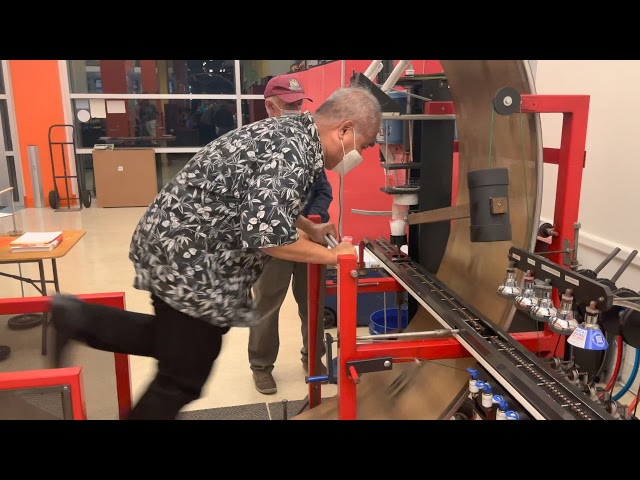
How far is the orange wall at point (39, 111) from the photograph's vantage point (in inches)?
287

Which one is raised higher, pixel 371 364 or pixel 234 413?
pixel 371 364

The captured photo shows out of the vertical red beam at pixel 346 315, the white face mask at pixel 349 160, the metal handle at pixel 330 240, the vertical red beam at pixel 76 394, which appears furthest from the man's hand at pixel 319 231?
the vertical red beam at pixel 76 394

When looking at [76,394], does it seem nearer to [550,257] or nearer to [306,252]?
[306,252]

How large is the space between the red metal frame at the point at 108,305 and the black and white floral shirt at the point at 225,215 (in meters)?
0.31

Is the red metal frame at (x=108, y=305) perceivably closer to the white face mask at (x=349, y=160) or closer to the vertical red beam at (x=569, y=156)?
the white face mask at (x=349, y=160)

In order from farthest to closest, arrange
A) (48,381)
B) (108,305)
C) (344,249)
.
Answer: (108,305) < (344,249) < (48,381)

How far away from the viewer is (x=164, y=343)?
1637mm

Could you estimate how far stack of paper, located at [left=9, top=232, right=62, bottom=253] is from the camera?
2.83 metres

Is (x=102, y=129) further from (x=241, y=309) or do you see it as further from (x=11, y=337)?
(x=241, y=309)

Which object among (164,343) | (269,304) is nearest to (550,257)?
(164,343)

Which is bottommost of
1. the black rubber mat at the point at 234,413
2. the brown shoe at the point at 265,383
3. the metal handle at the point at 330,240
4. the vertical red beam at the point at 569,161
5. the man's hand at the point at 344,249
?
the black rubber mat at the point at 234,413

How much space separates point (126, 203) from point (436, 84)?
6263 mm

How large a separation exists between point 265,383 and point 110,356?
94 cm

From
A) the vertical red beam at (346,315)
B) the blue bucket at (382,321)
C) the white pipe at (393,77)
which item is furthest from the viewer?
the blue bucket at (382,321)
